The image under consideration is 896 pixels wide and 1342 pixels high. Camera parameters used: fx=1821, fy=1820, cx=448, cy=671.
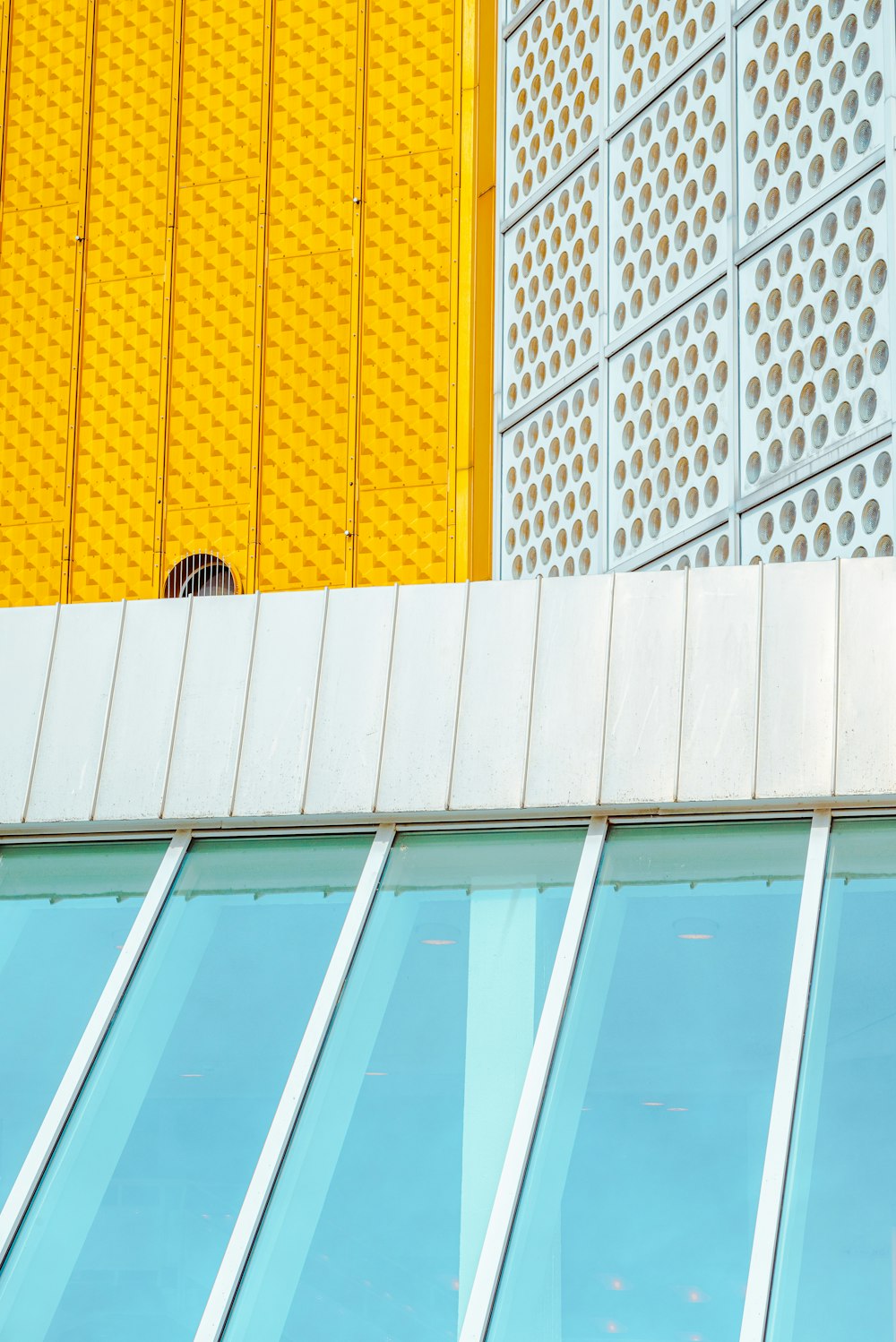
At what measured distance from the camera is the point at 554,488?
26.1ft

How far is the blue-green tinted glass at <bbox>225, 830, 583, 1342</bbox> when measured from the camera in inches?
124

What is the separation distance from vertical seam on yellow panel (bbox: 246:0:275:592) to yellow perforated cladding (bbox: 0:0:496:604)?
13mm

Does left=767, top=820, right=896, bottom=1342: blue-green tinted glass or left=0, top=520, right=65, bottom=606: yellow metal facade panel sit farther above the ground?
left=0, top=520, right=65, bottom=606: yellow metal facade panel

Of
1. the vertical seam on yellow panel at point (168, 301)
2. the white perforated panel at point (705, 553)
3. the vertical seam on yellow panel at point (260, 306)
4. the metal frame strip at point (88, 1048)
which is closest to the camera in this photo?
the metal frame strip at point (88, 1048)

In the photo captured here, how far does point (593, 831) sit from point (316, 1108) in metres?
0.81

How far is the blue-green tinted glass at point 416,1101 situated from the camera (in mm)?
Result: 3148

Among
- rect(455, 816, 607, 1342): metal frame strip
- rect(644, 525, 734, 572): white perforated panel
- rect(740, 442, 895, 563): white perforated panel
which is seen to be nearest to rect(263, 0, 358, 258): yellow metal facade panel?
rect(644, 525, 734, 572): white perforated panel

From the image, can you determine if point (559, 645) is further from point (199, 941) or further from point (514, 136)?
point (514, 136)

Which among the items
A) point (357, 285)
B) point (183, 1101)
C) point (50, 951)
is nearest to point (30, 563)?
point (357, 285)

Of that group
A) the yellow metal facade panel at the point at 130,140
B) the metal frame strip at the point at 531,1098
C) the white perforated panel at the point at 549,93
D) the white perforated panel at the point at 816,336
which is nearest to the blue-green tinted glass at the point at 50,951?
the metal frame strip at the point at 531,1098

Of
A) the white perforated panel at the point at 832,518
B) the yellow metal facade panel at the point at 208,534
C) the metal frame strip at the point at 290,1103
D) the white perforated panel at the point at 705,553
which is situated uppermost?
the yellow metal facade panel at the point at 208,534

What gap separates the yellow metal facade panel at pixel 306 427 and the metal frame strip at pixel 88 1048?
5.21m

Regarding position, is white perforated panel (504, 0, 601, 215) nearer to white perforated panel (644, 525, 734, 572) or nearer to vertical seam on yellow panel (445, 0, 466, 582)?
vertical seam on yellow panel (445, 0, 466, 582)

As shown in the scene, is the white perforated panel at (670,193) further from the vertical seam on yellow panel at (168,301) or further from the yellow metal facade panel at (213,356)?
the vertical seam on yellow panel at (168,301)
